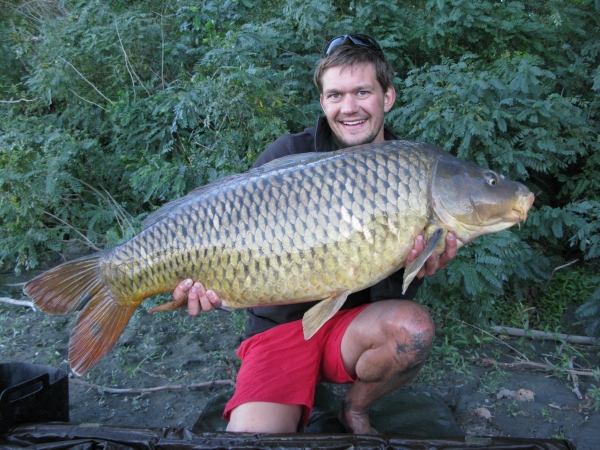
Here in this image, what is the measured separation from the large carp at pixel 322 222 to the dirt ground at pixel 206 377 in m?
0.75

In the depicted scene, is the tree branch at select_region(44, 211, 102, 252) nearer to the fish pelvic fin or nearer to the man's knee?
the fish pelvic fin

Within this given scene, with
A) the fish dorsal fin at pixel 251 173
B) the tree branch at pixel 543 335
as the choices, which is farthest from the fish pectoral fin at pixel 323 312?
the tree branch at pixel 543 335

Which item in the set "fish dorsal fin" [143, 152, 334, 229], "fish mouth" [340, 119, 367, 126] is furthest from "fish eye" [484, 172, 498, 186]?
"fish mouth" [340, 119, 367, 126]

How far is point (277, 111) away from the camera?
9.98ft

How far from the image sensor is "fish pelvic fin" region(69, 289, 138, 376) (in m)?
1.61

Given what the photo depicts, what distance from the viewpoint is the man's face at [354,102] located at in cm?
186

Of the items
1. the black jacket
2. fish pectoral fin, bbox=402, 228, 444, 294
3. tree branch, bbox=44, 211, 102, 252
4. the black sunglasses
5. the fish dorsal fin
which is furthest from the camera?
tree branch, bbox=44, 211, 102, 252

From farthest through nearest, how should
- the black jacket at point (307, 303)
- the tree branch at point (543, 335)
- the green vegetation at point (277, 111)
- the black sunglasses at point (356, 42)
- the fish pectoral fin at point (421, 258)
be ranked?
the green vegetation at point (277, 111) < the tree branch at point (543, 335) < the black sunglasses at point (356, 42) < the black jacket at point (307, 303) < the fish pectoral fin at point (421, 258)

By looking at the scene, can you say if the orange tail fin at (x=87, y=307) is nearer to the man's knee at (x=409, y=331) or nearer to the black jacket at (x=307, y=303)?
the black jacket at (x=307, y=303)

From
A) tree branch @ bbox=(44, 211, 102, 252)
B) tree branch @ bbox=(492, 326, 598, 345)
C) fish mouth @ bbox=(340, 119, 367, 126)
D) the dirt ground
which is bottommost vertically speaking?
tree branch @ bbox=(492, 326, 598, 345)

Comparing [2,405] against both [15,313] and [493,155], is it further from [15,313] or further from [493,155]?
[493,155]

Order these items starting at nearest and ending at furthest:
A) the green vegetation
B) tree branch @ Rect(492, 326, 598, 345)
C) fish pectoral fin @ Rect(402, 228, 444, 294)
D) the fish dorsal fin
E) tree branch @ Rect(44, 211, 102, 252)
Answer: fish pectoral fin @ Rect(402, 228, 444, 294)
the fish dorsal fin
tree branch @ Rect(492, 326, 598, 345)
the green vegetation
tree branch @ Rect(44, 211, 102, 252)

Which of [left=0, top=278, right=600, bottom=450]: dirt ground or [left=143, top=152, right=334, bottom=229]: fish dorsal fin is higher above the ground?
[left=143, top=152, right=334, bottom=229]: fish dorsal fin

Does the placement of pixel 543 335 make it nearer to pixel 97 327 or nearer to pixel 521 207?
pixel 521 207
